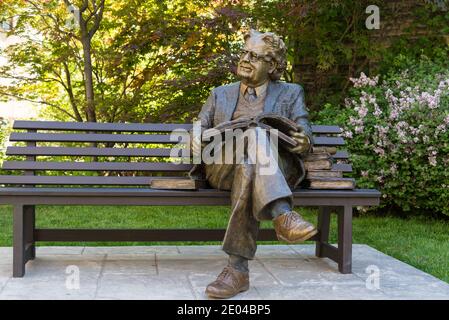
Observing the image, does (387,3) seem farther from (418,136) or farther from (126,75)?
(126,75)

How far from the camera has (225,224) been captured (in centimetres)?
692

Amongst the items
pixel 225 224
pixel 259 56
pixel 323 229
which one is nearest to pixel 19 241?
pixel 259 56

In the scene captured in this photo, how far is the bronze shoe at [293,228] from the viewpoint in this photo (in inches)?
141

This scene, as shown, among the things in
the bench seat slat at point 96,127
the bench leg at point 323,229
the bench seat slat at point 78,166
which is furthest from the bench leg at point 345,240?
the bench seat slat at point 78,166

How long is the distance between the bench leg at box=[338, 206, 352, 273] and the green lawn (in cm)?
64

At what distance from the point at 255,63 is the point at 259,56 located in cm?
5

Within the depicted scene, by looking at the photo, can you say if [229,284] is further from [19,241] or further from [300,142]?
[19,241]

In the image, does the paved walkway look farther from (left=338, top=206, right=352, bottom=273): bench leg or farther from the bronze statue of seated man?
the bronze statue of seated man

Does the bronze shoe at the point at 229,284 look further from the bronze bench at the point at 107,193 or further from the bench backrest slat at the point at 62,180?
the bench backrest slat at the point at 62,180

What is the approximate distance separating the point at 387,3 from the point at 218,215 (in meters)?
3.80

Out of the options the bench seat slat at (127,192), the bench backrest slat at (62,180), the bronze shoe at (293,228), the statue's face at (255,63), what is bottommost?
the bronze shoe at (293,228)

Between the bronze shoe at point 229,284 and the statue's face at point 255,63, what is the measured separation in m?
1.29

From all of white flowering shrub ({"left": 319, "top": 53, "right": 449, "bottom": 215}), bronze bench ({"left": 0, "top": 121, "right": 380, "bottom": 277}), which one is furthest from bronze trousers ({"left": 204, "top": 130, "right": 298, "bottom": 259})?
white flowering shrub ({"left": 319, "top": 53, "right": 449, "bottom": 215})
